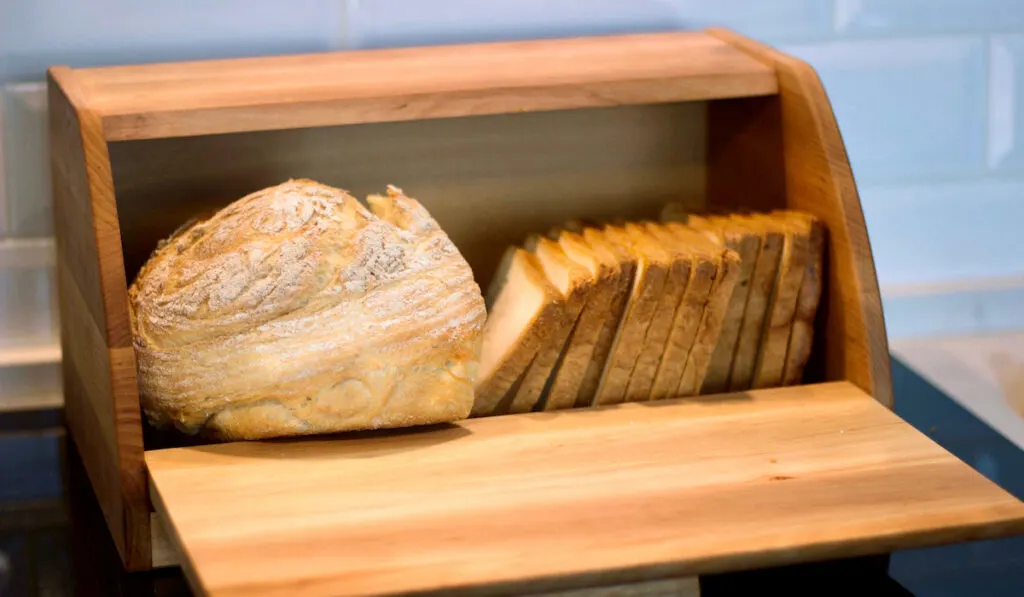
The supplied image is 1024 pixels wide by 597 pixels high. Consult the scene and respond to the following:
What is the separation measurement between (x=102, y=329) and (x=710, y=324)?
55cm

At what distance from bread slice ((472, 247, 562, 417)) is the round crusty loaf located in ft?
0.20

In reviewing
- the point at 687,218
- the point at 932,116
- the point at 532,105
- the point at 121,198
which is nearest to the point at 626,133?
the point at 687,218

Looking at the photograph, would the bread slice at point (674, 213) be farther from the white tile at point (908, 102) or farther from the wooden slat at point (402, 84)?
the white tile at point (908, 102)

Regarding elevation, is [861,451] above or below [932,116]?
below

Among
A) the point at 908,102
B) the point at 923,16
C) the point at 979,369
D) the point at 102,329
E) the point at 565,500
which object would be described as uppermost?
the point at 923,16

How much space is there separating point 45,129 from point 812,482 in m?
0.87

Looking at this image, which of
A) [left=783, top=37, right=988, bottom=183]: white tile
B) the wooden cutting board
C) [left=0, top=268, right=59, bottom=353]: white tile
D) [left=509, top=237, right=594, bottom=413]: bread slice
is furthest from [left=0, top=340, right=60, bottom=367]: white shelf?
[left=783, top=37, right=988, bottom=183]: white tile

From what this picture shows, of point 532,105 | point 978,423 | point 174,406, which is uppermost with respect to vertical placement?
point 532,105

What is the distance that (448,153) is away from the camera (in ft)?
4.63

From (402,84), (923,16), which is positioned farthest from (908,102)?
(402,84)

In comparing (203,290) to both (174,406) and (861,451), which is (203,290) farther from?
(861,451)

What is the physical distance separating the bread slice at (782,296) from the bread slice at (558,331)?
0.63 feet

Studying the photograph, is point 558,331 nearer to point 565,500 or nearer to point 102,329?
point 565,500

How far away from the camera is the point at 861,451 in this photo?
42.6 inches
